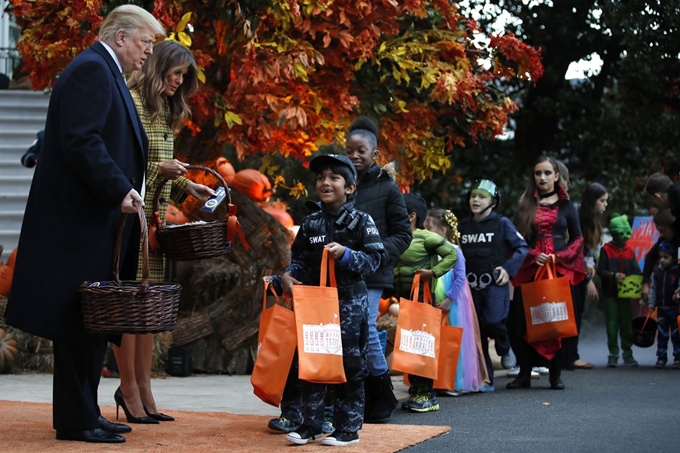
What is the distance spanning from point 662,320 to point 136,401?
20.4 ft

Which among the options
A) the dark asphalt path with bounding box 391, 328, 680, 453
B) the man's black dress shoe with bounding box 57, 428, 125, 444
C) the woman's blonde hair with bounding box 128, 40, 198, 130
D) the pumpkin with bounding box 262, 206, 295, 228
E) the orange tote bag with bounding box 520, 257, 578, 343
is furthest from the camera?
the pumpkin with bounding box 262, 206, 295, 228

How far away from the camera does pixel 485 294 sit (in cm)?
855

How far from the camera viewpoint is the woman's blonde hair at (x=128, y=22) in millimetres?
5395

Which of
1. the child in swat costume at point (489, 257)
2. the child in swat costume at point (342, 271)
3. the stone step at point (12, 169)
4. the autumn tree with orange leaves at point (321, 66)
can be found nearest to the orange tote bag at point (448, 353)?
the child in swat costume at point (489, 257)

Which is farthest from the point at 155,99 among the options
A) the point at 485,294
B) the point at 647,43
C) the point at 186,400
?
the point at 647,43

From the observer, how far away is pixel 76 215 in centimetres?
518

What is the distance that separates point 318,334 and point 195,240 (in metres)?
0.82

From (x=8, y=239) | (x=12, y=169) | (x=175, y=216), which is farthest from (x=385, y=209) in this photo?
(x=12, y=169)

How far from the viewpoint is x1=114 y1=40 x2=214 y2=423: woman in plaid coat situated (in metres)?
6.03

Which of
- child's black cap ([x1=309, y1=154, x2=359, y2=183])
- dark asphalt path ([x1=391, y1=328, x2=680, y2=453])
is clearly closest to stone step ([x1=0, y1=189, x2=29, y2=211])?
dark asphalt path ([x1=391, y1=328, x2=680, y2=453])

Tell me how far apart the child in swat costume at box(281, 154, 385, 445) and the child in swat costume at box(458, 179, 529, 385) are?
112 inches

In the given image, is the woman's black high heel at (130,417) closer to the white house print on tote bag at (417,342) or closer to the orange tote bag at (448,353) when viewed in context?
the white house print on tote bag at (417,342)

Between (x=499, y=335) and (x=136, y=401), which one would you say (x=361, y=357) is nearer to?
(x=136, y=401)

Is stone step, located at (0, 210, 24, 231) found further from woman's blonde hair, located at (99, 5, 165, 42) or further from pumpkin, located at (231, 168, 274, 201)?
woman's blonde hair, located at (99, 5, 165, 42)
